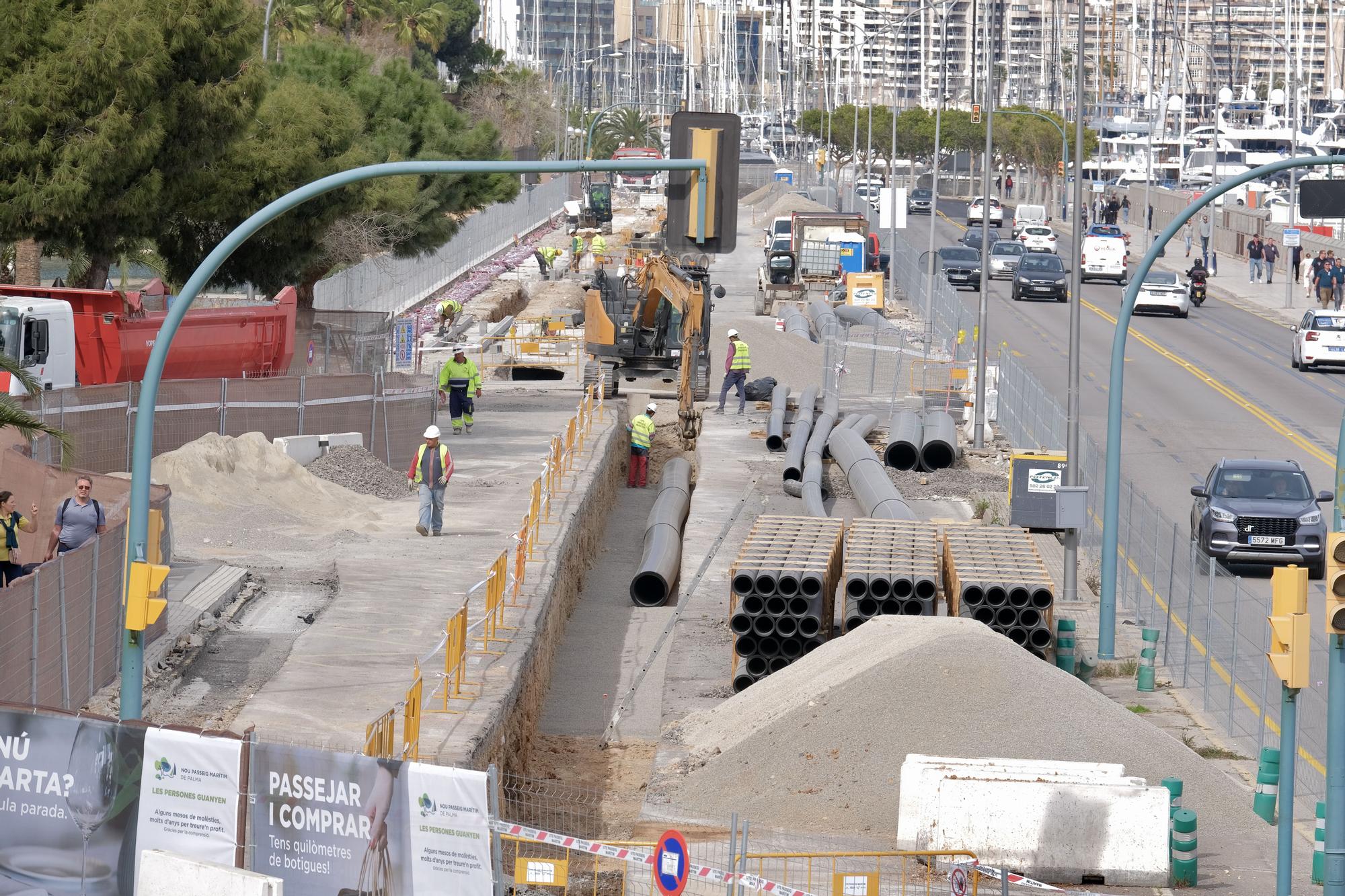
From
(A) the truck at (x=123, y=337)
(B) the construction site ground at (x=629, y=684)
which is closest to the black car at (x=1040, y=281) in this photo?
(B) the construction site ground at (x=629, y=684)

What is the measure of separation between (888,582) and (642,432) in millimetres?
15637

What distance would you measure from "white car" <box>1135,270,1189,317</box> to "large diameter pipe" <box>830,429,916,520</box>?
2644 centimetres

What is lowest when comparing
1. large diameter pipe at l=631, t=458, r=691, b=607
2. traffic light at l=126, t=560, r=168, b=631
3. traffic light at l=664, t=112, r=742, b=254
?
large diameter pipe at l=631, t=458, r=691, b=607

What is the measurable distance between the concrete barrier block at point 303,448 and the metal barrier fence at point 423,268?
52.6ft

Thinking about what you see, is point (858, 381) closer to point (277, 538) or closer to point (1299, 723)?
point (277, 538)

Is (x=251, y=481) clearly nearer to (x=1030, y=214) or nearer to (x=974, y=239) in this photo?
(x=974, y=239)

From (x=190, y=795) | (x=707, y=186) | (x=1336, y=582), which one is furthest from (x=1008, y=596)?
(x=190, y=795)

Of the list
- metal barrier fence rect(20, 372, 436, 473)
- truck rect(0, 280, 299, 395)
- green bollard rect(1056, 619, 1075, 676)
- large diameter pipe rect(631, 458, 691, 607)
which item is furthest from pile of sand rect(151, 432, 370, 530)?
green bollard rect(1056, 619, 1075, 676)

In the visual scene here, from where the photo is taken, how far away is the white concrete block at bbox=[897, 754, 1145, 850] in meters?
14.4

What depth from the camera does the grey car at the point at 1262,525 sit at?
82.5 feet

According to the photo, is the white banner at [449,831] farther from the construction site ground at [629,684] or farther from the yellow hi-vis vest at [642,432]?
the yellow hi-vis vest at [642,432]

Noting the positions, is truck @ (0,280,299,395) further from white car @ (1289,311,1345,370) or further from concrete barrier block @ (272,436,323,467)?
white car @ (1289,311,1345,370)

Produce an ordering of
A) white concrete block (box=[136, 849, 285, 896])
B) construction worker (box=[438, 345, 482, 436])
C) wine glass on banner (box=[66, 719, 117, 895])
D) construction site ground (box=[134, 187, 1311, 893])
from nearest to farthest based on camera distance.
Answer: white concrete block (box=[136, 849, 285, 896]) → wine glass on banner (box=[66, 719, 117, 895]) → construction site ground (box=[134, 187, 1311, 893]) → construction worker (box=[438, 345, 482, 436])

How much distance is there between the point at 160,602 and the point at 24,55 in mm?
20573
